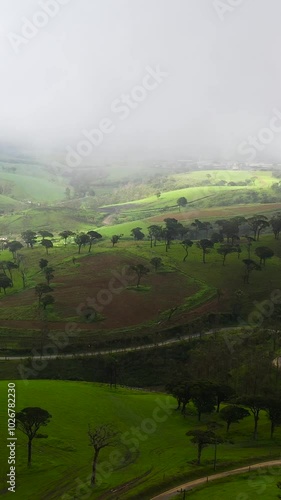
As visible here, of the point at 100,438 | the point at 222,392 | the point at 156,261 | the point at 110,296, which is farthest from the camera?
the point at 156,261

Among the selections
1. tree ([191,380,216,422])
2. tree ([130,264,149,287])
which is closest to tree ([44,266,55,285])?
tree ([130,264,149,287])

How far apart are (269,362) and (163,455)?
127ft

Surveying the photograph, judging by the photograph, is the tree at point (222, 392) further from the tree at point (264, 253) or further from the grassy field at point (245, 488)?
the tree at point (264, 253)

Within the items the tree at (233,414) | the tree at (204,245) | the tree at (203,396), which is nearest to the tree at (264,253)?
the tree at (204,245)

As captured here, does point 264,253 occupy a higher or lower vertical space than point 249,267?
higher

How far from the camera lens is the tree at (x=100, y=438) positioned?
5297 centimetres

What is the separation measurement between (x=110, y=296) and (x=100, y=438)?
261 feet

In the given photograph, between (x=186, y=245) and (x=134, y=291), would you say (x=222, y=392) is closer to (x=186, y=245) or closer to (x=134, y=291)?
(x=134, y=291)

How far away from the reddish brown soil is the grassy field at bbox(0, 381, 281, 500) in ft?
109

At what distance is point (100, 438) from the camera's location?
54.4m

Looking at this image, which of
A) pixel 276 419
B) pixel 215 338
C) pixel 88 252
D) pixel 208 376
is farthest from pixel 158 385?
pixel 88 252

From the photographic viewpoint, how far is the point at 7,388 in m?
80.5

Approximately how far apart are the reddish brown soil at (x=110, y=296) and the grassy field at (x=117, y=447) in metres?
33.1

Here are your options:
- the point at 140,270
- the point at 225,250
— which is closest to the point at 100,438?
the point at 140,270
